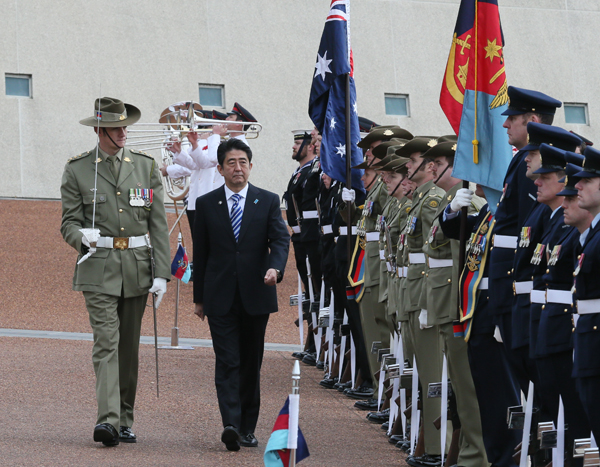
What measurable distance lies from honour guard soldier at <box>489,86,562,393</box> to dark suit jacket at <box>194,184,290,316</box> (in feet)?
6.13

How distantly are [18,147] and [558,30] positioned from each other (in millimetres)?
13305

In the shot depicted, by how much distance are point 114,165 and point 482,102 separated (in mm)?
2587

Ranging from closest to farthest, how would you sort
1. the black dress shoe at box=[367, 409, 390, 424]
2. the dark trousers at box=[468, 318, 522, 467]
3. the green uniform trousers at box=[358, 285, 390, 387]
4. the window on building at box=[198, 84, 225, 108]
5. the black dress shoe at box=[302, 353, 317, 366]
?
1. the dark trousers at box=[468, 318, 522, 467]
2. the black dress shoe at box=[367, 409, 390, 424]
3. the green uniform trousers at box=[358, 285, 390, 387]
4. the black dress shoe at box=[302, 353, 317, 366]
5. the window on building at box=[198, 84, 225, 108]

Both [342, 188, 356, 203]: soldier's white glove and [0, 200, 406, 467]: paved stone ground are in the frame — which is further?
[342, 188, 356, 203]: soldier's white glove

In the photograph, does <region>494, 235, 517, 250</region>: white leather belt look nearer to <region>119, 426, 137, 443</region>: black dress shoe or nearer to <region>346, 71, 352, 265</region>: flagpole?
<region>119, 426, 137, 443</region>: black dress shoe

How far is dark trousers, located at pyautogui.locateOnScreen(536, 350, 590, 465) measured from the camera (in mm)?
4902

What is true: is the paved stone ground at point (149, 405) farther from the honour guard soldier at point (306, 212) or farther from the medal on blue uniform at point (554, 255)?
the medal on blue uniform at point (554, 255)

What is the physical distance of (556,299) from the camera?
4902 mm

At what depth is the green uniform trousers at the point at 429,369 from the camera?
21.2 ft

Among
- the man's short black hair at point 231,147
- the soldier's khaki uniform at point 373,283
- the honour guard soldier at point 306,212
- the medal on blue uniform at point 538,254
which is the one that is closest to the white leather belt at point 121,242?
the man's short black hair at point 231,147

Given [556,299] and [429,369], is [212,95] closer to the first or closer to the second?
[429,369]

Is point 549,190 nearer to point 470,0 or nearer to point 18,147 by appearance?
point 470,0

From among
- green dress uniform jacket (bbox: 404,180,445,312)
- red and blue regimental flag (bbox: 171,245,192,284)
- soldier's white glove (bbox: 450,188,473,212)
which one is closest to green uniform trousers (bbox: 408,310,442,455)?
green dress uniform jacket (bbox: 404,180,445,312)

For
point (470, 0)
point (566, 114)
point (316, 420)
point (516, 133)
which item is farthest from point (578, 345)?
point (566, 114)
